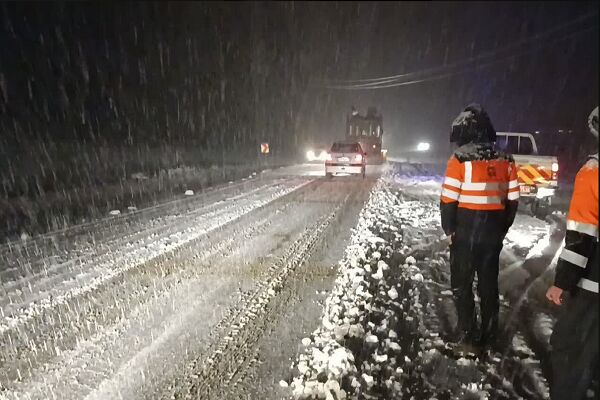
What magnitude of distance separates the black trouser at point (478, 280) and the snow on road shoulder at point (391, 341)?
1.03 ft

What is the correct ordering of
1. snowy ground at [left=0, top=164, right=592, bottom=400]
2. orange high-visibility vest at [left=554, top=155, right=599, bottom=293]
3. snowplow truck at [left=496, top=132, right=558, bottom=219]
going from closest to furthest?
orange high-visibility vest at [left=554, top=155, right=599, bottom=293], snowy ground at [left=0, top=164, right=592, bottom=400], snowplow truck at [left=496, top=132, right=558, bottom=219]

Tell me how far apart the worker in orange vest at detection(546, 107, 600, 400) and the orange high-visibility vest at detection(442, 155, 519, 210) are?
1.11m

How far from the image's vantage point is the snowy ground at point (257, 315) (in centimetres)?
355

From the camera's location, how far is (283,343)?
420 centimetres

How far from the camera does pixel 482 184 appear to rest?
3758 millimetres

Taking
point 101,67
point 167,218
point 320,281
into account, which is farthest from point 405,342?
point 101,67

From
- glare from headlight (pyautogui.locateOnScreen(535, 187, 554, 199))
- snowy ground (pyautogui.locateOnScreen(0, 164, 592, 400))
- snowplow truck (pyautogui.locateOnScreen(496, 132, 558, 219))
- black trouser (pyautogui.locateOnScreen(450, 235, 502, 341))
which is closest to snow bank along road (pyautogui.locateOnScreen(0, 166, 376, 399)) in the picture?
snowy ground (pyautogui.locateOnScreen(0, 164, 592, 400))

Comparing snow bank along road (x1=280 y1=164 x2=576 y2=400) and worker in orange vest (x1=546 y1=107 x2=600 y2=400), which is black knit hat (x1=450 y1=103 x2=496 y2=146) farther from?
snow bank along road (x1=280 y1=164 x2=576 y2=400)

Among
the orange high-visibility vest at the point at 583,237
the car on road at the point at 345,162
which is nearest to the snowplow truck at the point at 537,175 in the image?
the orange high-visibility vest at the point at 583,237

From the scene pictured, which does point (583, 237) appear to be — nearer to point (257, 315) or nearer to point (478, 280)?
point (478, 280)

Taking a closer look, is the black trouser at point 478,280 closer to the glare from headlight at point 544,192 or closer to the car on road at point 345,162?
the glare from headlight at point 544,192

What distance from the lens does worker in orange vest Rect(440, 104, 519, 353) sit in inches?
149

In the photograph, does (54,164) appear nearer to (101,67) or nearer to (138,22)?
(101,67)

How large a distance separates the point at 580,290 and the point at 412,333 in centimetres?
197
